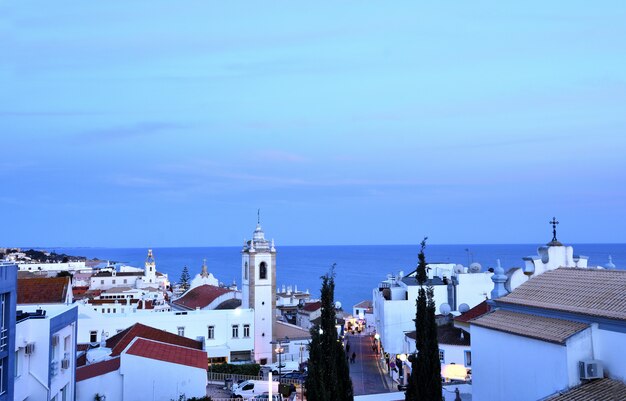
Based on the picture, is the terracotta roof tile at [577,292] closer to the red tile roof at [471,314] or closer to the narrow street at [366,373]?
the red tile roof at [471,314]

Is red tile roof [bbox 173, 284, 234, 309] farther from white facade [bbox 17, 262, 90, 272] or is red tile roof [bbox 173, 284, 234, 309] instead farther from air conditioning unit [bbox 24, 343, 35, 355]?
white facade [bbox 17, 262, 90, 272]

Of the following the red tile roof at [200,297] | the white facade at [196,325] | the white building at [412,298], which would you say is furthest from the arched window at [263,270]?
the white building at [412,298]

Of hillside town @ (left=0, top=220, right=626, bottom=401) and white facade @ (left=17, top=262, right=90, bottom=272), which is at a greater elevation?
white facade @ (left=17, top=262, right=90, bottom=272)

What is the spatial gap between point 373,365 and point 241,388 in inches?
511

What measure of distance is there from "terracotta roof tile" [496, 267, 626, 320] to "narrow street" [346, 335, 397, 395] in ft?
47.2

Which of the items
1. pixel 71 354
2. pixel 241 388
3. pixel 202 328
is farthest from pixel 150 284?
pixel 71 354

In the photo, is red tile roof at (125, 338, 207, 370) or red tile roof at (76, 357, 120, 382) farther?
red tile roof at (125, 338, 207, 370)

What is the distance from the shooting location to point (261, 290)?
4684 cm

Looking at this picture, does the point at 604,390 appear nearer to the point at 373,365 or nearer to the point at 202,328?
the point at 373,365

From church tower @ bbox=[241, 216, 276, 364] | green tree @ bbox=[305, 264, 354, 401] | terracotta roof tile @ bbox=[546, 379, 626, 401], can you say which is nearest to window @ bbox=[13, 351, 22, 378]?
green tree @ bbox=[305, 264, 354, 401]

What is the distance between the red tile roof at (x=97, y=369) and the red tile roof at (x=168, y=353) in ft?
2.48

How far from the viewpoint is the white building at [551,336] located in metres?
14.0

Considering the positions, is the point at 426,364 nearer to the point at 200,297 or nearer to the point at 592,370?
the point at 592,370

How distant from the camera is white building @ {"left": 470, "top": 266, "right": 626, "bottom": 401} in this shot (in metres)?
14.0
